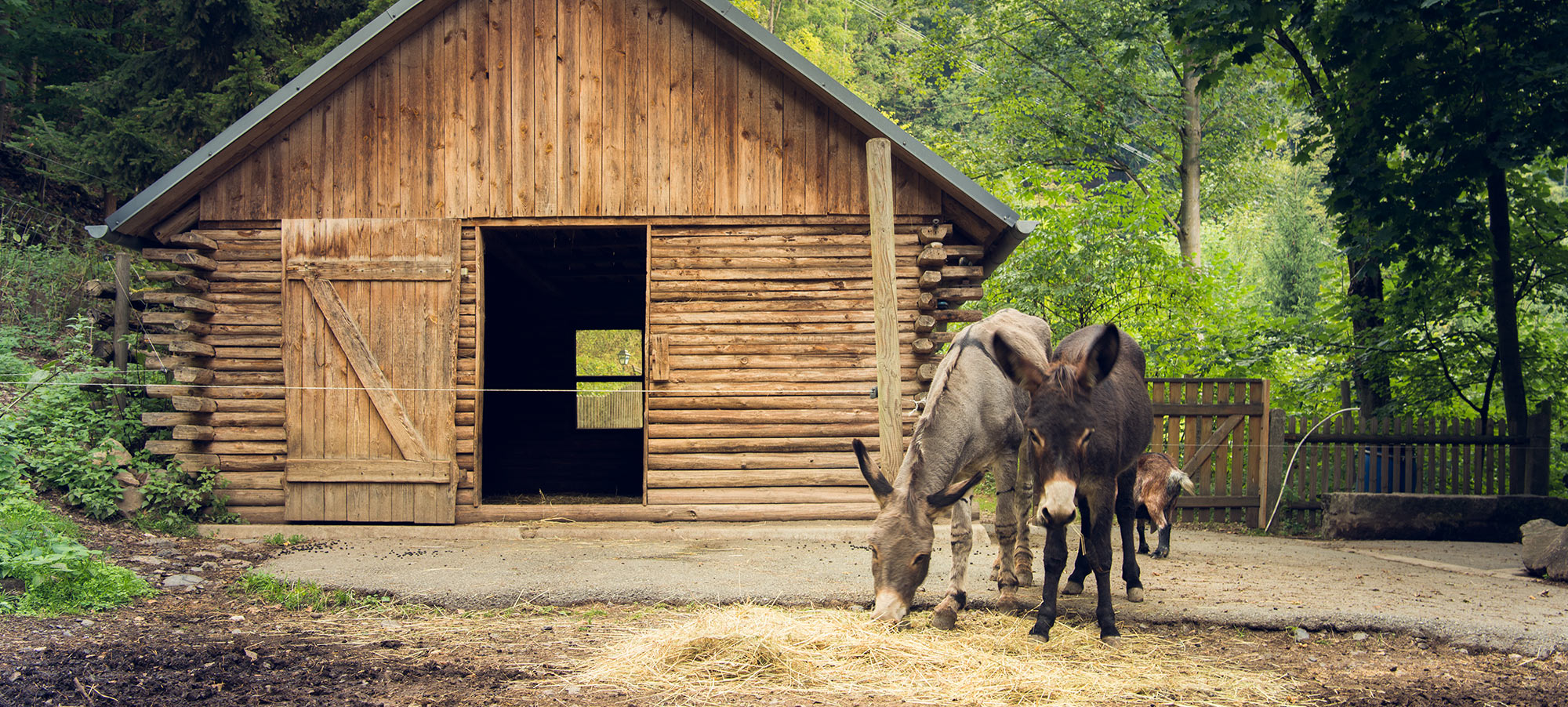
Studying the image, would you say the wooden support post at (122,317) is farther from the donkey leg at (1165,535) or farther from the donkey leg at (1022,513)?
the donkey leg at (1165,535)

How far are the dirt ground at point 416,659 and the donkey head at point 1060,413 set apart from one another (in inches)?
50.1

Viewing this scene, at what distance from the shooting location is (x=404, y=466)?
29.0 feet

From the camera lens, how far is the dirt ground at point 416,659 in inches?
161

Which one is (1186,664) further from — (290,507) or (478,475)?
(290,507)

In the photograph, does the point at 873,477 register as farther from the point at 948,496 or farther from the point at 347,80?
the point at 347,80

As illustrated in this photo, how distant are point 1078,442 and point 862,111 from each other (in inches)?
191

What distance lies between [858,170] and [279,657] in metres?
6.45

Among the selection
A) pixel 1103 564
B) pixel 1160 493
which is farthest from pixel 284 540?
pixel 1160 493

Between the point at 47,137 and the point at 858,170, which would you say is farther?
the point at 47,137

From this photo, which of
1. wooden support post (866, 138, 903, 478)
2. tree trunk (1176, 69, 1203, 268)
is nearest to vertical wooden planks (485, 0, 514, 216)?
wooden support post (866, 138, 903, 478)

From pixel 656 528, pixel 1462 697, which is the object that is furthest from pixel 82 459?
pixel 1462 697

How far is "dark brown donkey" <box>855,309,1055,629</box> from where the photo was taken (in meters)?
5.00

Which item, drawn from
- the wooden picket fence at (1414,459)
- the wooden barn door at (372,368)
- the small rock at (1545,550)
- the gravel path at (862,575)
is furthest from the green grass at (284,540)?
the small rock at (1545,550)

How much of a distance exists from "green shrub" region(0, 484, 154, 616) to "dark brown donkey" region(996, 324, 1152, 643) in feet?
18.2
